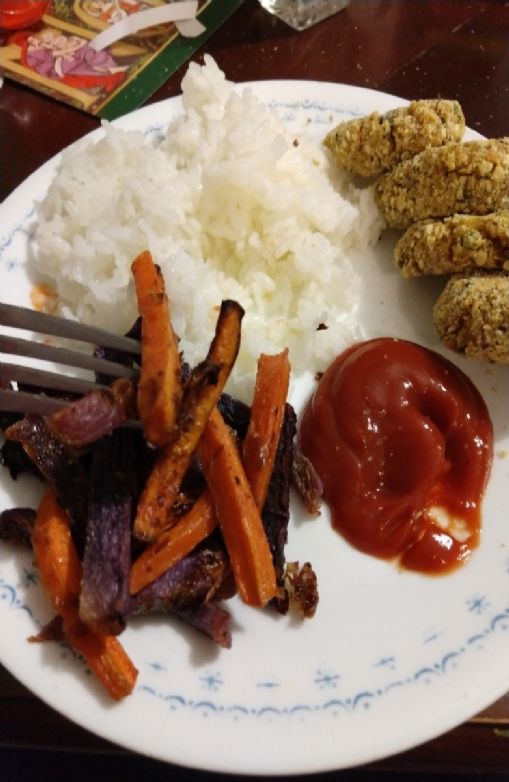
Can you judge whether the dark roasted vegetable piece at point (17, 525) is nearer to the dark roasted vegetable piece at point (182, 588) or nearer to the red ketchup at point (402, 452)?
the dark roasted vegetable piece at point (182, 588)

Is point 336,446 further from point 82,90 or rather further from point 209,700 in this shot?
point 82,90

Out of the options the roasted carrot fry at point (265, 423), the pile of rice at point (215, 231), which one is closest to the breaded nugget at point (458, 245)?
the pile of rice at point (215, 231)

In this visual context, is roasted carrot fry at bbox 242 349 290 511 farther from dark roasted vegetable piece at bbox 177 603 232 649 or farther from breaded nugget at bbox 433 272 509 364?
breaded nugget at bbox 433 272 509 364

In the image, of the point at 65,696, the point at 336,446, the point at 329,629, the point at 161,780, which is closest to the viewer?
the point at 65,696

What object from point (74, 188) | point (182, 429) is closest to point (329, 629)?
point (182, 429)

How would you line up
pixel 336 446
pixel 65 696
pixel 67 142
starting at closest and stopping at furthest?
1. pixel 65 696
2. pixel 336 446
3. pixel 67 142

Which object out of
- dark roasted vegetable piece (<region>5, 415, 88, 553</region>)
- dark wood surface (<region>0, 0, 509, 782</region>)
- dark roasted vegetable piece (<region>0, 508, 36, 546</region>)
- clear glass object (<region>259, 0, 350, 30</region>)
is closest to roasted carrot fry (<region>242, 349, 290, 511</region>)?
dark roasted vegetable piece (<region>5, 415, 88, 553</region>)
